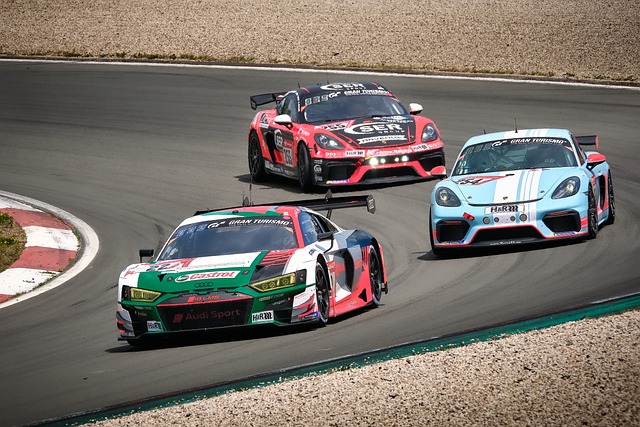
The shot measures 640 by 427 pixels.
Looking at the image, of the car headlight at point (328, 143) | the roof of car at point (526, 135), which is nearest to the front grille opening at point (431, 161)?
the car headlight at point (328, 143)

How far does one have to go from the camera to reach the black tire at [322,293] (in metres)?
9.95

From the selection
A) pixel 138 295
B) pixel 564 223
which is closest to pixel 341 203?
pixel 138 295

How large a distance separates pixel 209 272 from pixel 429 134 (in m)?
8.49

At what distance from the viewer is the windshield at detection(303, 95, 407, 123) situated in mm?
18406

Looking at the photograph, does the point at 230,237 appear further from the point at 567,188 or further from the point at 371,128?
the point at 371,128

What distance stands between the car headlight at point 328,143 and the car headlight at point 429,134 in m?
1.15

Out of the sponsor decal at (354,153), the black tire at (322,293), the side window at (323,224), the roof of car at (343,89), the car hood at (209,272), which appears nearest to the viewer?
the car hood at (209,272)

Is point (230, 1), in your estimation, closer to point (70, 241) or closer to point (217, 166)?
point (217, 166)

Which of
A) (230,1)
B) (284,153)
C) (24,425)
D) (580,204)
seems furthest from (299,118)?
(230,1)

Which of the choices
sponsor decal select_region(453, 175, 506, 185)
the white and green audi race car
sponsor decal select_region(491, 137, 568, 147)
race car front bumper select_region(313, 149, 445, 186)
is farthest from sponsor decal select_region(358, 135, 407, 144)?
the white and green audi race car

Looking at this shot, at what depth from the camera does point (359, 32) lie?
100 ft

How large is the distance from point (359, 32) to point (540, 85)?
6623 millimetres

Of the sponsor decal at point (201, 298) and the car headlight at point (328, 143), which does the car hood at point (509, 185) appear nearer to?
the car headlight at point (328, 143)

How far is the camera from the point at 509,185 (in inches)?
523
